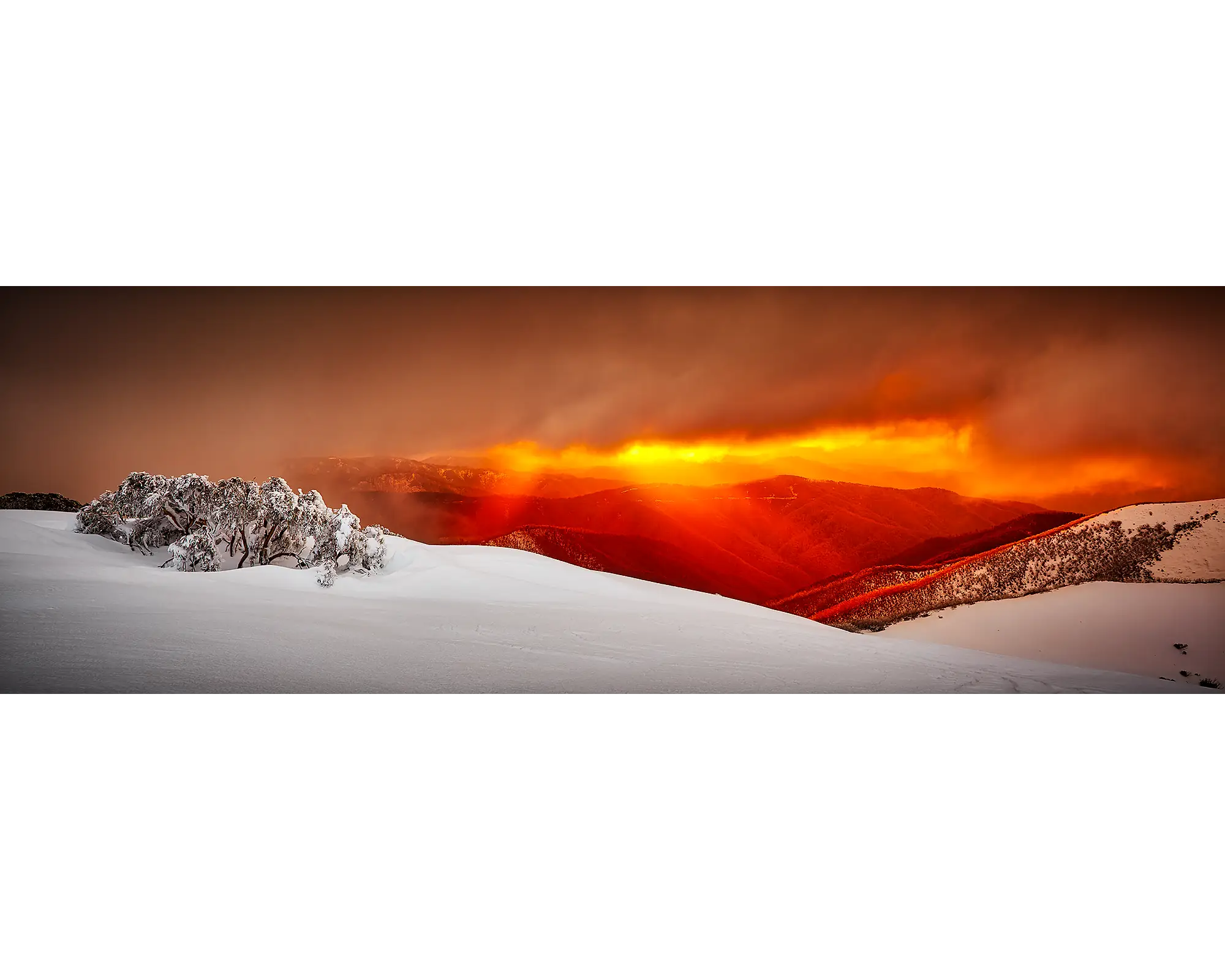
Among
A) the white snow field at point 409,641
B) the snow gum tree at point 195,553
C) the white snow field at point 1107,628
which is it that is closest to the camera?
the white snow field at point 409,641

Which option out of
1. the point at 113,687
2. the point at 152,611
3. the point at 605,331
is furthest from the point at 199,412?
the point at 605,331

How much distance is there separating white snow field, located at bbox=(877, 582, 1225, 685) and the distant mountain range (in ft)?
1.62

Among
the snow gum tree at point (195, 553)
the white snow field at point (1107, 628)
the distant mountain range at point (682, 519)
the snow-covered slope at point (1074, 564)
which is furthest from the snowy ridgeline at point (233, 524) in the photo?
the white snow field at point (1107, 628)

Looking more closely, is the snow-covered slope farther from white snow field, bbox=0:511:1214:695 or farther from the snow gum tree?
the snow gum tree

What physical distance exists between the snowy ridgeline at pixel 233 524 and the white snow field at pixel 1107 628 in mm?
3565

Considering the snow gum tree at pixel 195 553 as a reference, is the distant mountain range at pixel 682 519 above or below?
above

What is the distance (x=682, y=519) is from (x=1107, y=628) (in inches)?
108

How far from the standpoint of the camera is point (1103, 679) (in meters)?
4.90

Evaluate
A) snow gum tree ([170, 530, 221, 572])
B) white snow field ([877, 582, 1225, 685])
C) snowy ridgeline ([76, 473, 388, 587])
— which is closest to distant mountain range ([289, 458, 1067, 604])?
snowy ridgeline ([76, 473, 388, 587])

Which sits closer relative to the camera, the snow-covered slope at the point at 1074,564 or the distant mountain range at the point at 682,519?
the snow-covered slope at the point at 1074,564

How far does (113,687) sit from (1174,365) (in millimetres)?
6777

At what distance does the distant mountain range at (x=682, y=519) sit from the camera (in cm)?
511

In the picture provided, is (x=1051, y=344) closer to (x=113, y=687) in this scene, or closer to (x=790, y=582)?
(x=790, y=582)

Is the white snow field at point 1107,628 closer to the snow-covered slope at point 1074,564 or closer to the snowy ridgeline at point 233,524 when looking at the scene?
the snow-covered slope at point 1074,564
